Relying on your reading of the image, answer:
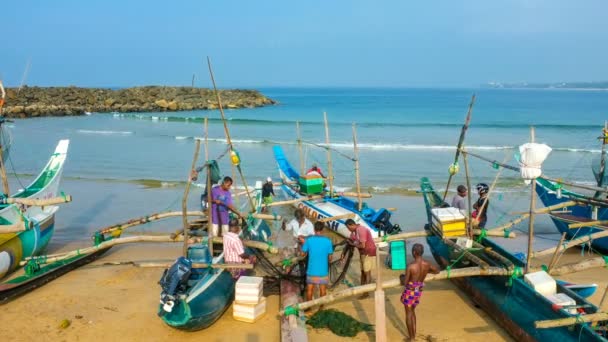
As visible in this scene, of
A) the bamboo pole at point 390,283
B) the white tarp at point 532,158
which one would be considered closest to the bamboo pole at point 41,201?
the bamboo pole at point 390,283

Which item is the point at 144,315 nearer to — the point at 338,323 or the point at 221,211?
the point at 221,211

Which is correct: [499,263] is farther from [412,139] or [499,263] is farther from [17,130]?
[17,130]

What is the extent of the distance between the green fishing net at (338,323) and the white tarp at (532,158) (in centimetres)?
304

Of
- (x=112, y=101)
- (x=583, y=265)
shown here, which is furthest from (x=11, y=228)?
(x=112, y=101)

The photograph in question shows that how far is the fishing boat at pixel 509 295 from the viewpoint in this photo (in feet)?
18.6

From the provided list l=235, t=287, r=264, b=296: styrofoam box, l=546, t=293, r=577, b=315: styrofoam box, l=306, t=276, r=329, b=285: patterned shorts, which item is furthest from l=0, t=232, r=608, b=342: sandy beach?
l=546, t=293, r=577, b=315: styrofoam box

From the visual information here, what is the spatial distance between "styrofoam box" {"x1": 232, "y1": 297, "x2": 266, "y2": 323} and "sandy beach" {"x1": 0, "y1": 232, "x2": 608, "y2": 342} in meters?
0.08

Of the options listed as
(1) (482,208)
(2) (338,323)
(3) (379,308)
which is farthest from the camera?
(1) (482,208)

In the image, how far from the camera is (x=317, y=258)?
7.07m

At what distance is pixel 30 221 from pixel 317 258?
5.31m

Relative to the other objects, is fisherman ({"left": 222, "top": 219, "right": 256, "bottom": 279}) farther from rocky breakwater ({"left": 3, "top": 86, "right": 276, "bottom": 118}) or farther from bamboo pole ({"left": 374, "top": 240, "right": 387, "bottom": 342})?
rocky breakwater ({"left": 3, "top": 86, "right": 276, "bottom": 118})

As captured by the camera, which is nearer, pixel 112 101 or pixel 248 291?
pixel 248 291

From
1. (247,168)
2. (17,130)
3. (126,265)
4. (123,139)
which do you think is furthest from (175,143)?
(126,265)

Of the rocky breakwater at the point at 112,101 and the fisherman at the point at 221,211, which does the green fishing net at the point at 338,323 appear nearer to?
the fisherman at the point at 221,211
